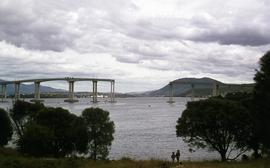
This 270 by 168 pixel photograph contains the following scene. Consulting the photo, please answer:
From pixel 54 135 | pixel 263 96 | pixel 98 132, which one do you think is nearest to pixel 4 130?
pixel 54 135

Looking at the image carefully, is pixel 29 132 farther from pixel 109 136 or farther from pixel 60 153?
pixel 109 136

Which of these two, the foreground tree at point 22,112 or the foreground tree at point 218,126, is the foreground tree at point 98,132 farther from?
the foreground tree at point 22,112

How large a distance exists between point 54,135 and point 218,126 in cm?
1877

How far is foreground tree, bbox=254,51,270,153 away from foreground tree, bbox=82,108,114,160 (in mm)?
18590

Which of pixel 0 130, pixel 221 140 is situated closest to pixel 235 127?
pixel 221 140

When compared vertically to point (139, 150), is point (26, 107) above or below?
above

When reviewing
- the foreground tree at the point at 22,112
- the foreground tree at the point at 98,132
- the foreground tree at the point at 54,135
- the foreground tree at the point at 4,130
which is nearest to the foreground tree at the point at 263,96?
the foreground tree at the point at 98,132

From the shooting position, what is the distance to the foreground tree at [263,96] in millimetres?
39062

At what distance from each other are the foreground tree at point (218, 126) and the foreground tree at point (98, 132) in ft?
27.5

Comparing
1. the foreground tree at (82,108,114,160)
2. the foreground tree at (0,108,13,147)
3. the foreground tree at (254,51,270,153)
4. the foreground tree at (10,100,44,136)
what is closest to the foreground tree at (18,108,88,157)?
the foreground tree at (82,108,114,160)

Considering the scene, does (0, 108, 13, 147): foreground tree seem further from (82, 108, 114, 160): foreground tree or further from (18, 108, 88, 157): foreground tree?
(82, 108, 114, 160): foreground tree

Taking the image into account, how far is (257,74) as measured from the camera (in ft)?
132

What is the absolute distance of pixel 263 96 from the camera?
3925 centimetres

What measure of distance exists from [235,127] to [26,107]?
33.9 metres
